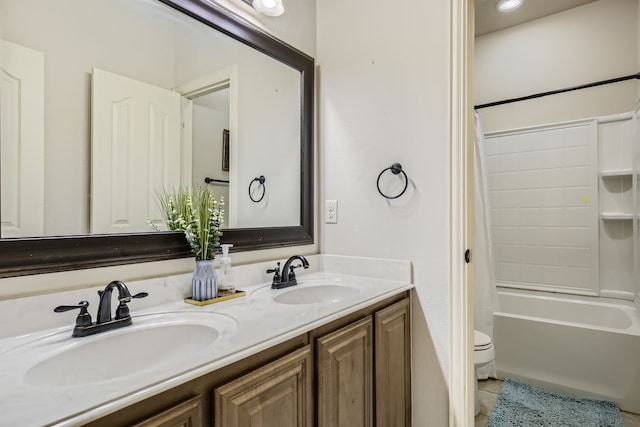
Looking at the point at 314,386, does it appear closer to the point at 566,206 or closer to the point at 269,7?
the point at 269,7

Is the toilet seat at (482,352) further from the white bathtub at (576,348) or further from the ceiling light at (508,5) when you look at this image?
the ceiling light at (508,5)

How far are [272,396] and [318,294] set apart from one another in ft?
2.32

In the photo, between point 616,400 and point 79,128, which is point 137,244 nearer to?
point 79,128

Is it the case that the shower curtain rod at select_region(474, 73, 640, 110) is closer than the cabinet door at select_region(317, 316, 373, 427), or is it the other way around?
the cabinet door at select_region(317, 316, 373, 427)

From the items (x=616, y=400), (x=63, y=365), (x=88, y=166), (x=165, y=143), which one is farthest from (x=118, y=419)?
(x=616, y=400)

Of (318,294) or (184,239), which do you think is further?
(318,294)

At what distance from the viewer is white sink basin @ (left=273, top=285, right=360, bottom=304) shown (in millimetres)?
1460

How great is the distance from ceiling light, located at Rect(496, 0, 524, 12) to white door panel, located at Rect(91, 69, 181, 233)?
2.44m

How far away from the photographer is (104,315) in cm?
93

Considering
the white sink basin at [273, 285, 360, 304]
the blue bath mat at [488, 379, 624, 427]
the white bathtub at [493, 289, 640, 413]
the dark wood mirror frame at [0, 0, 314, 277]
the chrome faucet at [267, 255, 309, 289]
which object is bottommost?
the blue bath mat at [488, 379, 624, 427]

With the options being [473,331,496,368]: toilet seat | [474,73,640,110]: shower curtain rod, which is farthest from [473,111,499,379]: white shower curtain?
[474,73,640,110]: shower curtain rod

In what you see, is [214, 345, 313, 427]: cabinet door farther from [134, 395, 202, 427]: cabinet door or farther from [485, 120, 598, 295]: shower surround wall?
[485, 120, 598, 295]: shower surround wall

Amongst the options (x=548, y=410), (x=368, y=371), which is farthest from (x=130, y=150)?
(x=548, y=410)

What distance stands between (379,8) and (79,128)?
1370 millimetres
